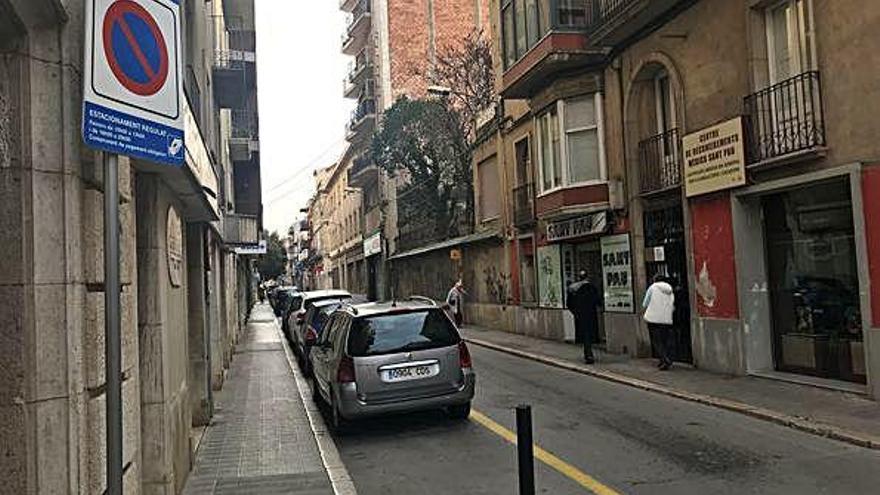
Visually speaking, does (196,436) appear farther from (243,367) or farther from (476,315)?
(476,315)

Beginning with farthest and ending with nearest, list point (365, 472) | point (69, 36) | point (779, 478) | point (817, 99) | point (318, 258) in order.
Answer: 1. point (318, 258)
2. point (817, 99)
3. point (365, 472)
4. point (779, 478)
5. point (69, 36)

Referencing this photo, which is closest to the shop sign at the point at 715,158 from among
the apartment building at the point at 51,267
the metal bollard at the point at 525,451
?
the metal bollard at the point at 525,451

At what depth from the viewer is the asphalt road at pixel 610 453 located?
6828 mm

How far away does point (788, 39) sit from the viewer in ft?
39.2

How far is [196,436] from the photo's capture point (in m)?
9.69

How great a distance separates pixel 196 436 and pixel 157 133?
7390 millimetres

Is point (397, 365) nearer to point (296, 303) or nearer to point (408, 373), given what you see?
point (408, 373)

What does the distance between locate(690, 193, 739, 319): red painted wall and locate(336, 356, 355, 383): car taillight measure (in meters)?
6.95

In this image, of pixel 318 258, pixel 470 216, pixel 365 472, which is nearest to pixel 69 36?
pixel 365 472

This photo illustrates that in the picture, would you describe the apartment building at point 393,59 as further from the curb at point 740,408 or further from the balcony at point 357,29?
the curb at point 740,408

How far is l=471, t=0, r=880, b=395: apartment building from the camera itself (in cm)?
1077

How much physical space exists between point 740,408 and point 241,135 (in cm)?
2319

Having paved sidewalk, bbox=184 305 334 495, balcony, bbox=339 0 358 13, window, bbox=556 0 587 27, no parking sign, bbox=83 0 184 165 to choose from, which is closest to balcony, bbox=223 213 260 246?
paved sidewalk, bbox=184 305 334 495

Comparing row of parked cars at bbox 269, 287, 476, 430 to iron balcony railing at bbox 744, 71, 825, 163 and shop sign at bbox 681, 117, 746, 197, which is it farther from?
iron balcony railing at bbox 744, 71, 825, 163
